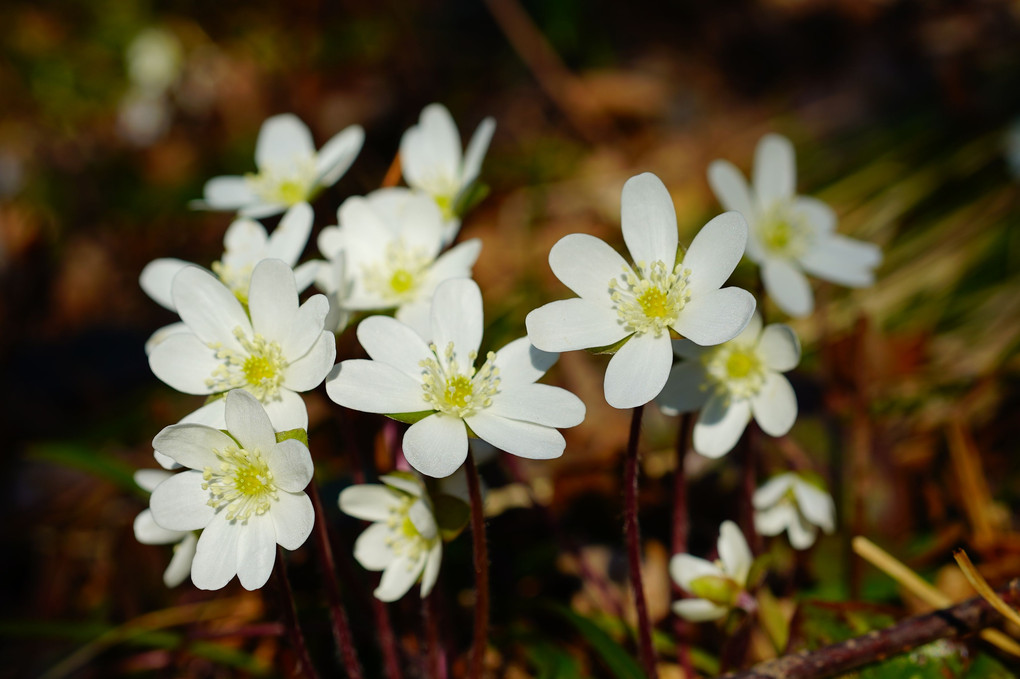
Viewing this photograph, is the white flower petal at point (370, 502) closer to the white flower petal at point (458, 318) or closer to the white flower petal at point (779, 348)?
the white flower petal at point (458, 318)

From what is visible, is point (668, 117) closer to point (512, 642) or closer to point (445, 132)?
point (445, 132)

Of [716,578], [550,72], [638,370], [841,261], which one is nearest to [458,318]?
[638,370]

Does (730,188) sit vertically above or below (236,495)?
above

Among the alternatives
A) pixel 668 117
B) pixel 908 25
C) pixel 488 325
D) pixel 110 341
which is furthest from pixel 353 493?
pixel 908 25

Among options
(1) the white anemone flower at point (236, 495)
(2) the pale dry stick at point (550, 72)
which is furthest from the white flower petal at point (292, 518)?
(2) the pale dry stick at point (550, 72)

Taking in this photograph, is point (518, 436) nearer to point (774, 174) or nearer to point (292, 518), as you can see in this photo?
point (292, 518)

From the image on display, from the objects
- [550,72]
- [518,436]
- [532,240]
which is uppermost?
[550,72]
